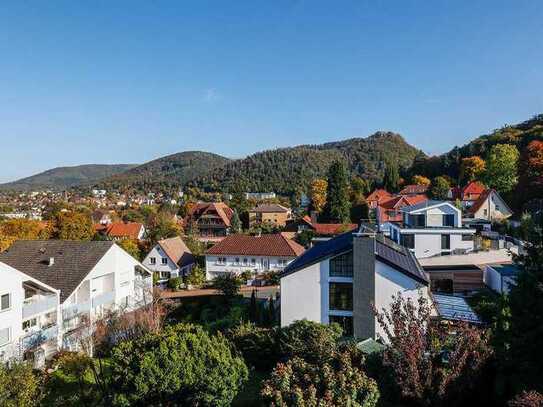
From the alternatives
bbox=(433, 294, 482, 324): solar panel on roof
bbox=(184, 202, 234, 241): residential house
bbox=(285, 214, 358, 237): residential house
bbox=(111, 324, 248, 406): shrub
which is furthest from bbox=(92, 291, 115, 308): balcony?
bbox=(184, 202, 234, 241): residential house

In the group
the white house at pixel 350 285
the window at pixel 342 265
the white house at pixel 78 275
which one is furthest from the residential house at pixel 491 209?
the white house at pixel 78 275

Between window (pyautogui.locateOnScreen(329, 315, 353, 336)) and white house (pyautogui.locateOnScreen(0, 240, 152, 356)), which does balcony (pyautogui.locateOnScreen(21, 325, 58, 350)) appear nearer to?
white house (pyautogui.locateOnScreen(0, 240, 152, 356))

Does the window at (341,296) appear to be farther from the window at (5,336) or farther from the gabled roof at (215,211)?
the gabled roof at (215,211)

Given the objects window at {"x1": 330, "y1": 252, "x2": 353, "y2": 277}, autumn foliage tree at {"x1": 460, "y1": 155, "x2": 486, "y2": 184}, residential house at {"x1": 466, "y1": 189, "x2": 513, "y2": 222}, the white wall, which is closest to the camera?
window at {"x1": 330, "y1": 252, "x2": 353, "y2": 277}

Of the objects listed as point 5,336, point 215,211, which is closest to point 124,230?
point 215,211

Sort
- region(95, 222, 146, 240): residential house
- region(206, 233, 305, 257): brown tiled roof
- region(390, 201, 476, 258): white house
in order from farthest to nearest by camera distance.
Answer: region(95, 222, 146, 240): residential house, region(206, 233, 305, 257): brown tiled roof, region(390, 201, 476, 258): white house

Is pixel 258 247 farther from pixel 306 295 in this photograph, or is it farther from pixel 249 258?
pixel 306 295

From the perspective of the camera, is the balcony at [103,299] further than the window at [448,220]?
No
